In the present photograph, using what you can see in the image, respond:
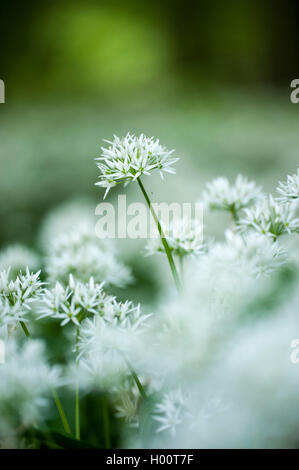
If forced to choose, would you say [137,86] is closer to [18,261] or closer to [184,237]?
[18,261]

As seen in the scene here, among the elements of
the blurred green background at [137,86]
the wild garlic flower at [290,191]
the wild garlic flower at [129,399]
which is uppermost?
the blurred green background at [137,86]

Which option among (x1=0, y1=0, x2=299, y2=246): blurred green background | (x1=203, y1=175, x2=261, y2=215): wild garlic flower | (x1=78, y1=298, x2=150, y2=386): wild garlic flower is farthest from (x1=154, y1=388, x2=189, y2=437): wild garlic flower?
(x1=0, y1=0, x2=299, y2=246): blurred green background

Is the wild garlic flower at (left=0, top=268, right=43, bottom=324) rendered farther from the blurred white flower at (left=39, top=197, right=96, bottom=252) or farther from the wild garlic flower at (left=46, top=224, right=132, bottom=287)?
the blurred white flower at (left=39, top=197, right=96, bottom=252)

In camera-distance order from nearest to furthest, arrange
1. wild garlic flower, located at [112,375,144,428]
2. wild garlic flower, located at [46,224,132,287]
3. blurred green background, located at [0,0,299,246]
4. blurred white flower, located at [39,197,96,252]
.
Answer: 1. wild garlic flower, located at [112,375,144,428]
2. wild garlic flower, located at [46,224,132,287]
3. blurred white flower, located at [39,197,96,252]
4. blurred green background, located at [0,0,299,246]

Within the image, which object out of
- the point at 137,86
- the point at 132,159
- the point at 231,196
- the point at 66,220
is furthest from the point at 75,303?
the point at 137,86

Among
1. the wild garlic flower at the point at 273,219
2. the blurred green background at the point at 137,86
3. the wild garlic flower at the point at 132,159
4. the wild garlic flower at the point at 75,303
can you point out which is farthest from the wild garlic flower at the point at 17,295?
the blurred green background at the point at 137,86

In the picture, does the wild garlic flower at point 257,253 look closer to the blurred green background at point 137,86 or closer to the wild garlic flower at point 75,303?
the wild garlic flower at point 75,303
